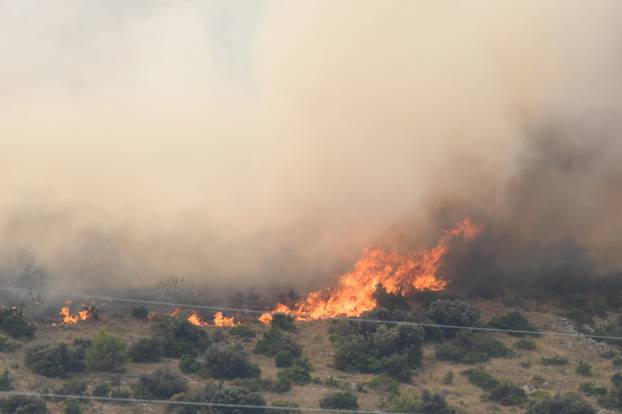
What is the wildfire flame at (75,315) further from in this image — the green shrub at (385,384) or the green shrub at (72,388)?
the green shrub at (385,384)

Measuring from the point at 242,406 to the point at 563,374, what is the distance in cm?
2395

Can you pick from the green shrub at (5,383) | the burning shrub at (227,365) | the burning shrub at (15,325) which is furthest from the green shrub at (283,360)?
the green shrub at (5,383)

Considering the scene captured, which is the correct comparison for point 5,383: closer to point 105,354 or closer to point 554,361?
point 105,354

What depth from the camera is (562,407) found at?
73000 millimetres

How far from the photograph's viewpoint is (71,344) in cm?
8238

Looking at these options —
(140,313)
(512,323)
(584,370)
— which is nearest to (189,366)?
(140,313)

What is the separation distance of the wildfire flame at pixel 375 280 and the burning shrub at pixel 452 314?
19.7 feet

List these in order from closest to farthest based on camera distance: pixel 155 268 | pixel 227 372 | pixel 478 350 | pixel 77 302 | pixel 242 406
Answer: pixel 242 406
pixel 227 372
pixel 478 350
pixel 77 302
pixel 155 268

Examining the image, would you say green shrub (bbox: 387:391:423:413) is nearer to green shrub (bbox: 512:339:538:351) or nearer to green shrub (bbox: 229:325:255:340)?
green shrub (bbox: 512:339:538:351)

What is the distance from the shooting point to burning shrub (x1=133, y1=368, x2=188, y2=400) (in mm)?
74250

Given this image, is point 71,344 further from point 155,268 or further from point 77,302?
point 155,268

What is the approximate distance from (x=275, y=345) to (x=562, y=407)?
22.7 meters

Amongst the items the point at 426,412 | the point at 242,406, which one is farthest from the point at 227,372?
the point at 426,412

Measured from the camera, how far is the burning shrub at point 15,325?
82.6 metres
